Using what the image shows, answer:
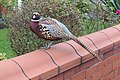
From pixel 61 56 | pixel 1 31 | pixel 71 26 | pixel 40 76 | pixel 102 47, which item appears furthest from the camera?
pixel 1 31

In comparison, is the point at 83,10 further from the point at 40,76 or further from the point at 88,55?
the point at 40,76

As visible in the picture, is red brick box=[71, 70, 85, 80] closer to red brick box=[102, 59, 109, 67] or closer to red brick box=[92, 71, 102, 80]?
red brick box=[92, 71, 102, 80]

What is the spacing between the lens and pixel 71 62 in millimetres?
3424

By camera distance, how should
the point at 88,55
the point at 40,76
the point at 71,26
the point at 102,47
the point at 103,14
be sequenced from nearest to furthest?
1. the point at 40,76
2. the point at 88,55
3. the point at 102,47
4. the point at 71,26
5. the point at 103,14

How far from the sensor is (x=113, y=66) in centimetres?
437

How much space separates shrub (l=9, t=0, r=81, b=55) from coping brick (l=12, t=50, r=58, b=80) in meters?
1.75

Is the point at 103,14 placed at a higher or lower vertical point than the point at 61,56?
lower

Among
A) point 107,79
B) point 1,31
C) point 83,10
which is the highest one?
point 107,79

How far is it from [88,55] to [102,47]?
1.13 feet

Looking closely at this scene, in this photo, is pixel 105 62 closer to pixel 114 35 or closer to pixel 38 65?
pixel 114 35

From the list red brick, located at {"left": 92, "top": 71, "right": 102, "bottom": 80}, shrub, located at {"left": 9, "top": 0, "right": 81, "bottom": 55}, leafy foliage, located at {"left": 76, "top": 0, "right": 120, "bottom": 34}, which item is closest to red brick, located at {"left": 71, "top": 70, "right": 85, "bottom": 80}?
red brick, located at {"left": 92, "top": 71, "right": 102, "bottom": 80}

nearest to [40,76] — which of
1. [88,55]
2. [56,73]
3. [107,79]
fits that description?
[56,73]

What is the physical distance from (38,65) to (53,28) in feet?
1.57

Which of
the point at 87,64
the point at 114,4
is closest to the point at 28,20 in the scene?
the point at 87,64
